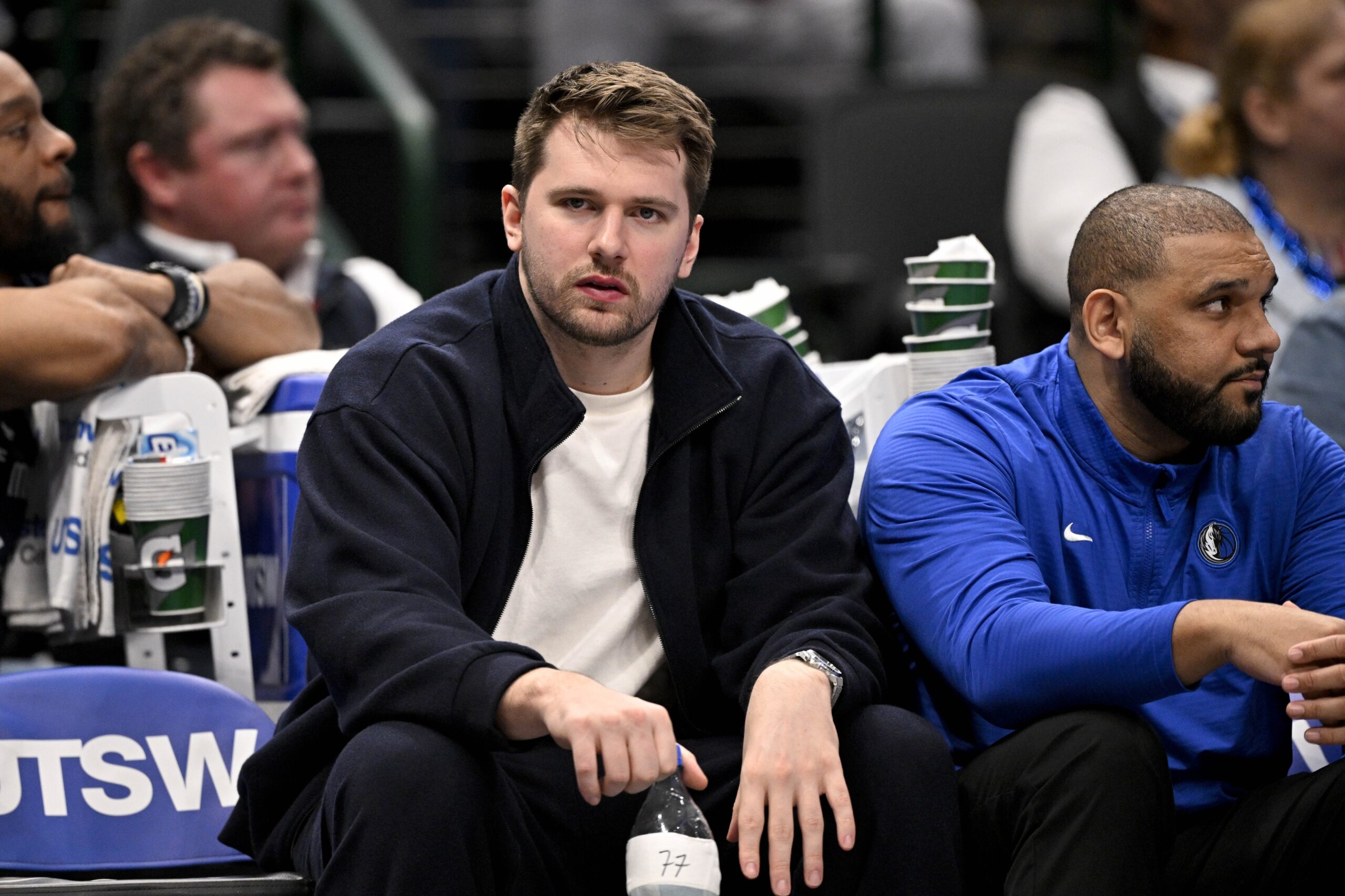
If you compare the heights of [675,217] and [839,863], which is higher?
[675,217]

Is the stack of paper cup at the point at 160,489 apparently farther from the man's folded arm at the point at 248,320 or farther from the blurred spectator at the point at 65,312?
the man's folded arm at the point at 248,320

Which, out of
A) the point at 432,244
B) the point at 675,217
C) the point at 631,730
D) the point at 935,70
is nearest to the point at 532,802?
the point at 631,730

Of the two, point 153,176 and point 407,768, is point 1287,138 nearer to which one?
point 153,176

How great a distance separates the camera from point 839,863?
215cm

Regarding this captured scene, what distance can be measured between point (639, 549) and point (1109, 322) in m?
0.75

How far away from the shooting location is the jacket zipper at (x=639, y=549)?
7.82 ft

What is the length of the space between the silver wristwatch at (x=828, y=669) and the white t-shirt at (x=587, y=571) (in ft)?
0.98

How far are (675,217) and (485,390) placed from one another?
37 cm

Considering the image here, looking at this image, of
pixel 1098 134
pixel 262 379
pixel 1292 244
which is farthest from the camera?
pixel 1098 134

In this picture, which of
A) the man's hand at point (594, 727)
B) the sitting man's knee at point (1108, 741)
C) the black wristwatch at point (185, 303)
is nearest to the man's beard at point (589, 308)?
the man's hand at point (594, 727)

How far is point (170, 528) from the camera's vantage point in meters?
2.77

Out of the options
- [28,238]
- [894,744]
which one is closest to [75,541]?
[28,238]

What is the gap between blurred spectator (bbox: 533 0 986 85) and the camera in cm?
543

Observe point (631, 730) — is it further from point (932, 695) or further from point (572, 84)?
point (572, 84)
